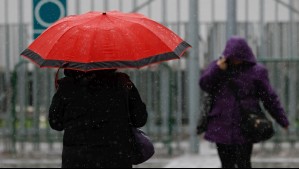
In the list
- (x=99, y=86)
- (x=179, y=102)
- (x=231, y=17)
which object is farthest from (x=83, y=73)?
(x=179, y=102)

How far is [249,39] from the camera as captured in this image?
13.2m

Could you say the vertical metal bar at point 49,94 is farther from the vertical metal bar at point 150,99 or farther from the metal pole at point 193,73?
the metal pole at point 193,73

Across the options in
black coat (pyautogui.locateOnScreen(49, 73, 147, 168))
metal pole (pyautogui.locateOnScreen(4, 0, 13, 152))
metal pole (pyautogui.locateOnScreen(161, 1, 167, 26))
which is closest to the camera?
black coat (pyautogui.locateOnScreen(49, 73, 147, 168))

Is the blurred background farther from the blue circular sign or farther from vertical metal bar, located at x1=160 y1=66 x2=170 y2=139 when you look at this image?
the blue circular sign

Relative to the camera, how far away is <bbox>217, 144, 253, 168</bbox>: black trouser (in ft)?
24.1

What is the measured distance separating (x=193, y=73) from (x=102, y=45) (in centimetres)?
741

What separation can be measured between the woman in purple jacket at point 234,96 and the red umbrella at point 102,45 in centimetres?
185

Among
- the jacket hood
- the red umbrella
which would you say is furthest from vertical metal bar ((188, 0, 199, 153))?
the red umbrella

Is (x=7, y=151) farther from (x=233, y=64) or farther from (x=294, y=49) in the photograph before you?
(x=233, y=64)

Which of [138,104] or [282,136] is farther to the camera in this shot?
[282,136]

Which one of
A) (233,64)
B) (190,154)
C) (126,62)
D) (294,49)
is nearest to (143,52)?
(126,62)

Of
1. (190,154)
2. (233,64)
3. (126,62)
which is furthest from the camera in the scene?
(190,154)

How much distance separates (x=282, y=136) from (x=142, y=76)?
2054 millimetres

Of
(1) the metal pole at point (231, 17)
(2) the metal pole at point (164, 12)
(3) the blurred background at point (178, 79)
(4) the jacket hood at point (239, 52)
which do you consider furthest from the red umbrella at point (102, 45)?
(2) the metal pole at point (164, 12)
